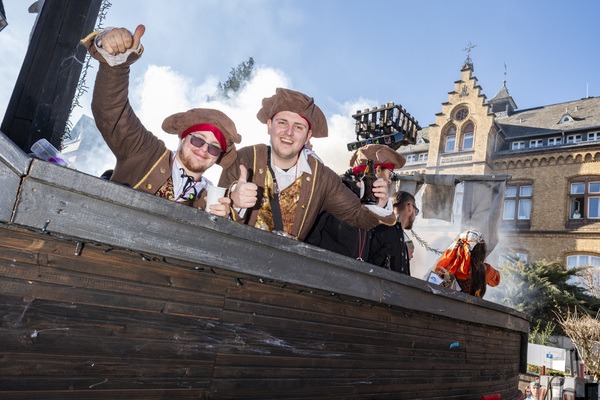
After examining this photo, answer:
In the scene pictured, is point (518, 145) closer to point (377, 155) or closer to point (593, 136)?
point (593, 136)

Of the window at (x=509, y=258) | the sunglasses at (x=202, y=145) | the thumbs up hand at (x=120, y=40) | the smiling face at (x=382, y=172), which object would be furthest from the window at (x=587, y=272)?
the thumbs up hand at (x=120, y=40)

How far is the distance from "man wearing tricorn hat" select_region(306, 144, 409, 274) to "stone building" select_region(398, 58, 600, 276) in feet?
56.6

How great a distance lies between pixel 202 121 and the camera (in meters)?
2.61

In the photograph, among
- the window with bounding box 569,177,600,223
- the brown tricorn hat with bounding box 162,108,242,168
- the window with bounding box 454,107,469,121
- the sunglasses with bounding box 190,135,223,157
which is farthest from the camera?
the window with bounding box 454,107,469,121

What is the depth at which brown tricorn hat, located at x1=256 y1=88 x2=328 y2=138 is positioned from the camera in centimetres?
299

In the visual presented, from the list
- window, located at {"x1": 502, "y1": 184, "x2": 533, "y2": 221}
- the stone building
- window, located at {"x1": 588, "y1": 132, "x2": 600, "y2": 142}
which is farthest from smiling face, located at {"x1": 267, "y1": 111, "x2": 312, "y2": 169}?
window, located at {"x1": 588, "y1": 132, "x2": 600, "y2": 142}

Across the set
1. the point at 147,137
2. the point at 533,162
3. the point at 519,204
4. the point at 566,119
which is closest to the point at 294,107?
the point at 147,137

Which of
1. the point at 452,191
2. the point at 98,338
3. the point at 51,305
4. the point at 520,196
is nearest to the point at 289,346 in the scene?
the point at 98,338

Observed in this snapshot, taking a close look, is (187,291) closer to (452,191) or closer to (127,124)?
(127,124)

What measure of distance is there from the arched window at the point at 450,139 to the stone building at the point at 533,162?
0.06m

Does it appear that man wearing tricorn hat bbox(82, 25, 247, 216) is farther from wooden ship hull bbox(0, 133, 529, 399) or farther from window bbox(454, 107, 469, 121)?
window bbox(454, 107, 469, 121)

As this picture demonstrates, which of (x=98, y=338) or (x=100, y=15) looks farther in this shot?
(x=100, y=15)

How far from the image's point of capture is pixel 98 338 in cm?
149

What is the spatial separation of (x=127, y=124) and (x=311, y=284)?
1.29 meters
